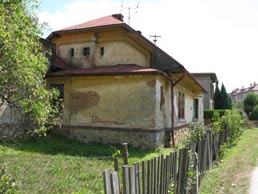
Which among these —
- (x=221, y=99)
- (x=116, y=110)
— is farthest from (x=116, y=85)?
(x=221, y=99)

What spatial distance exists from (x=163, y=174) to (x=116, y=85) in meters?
8.91

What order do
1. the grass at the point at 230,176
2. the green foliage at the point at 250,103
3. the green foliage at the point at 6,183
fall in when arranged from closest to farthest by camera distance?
the green foliage at the point at 6,183, the grass at the point at 230,176, the green foliage at the point at 250,103

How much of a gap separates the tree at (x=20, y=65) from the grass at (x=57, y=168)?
119 centimetres

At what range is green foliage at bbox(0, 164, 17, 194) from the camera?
440cm

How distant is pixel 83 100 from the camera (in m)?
14.2

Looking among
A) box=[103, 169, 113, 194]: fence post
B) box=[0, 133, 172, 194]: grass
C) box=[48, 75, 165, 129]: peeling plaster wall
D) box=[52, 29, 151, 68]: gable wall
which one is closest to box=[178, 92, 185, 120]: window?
box=[48, 75, 165, 129]: peeling plaster wall

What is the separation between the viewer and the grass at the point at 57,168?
20.9ft

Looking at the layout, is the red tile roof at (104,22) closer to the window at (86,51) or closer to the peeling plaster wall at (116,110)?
the window at (86,51)

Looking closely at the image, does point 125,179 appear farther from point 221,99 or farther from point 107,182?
point 221,99

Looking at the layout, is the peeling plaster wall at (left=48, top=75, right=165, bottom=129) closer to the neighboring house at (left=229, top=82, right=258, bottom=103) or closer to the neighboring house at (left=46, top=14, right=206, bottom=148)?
the neighboring house at (left=46, top=14, right=206, bottom=148)

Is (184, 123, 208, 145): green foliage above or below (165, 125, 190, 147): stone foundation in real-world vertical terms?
above

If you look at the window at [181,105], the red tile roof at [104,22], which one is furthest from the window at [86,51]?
the window at [181,105]

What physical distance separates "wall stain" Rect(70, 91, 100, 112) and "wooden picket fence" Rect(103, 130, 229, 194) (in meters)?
6.81

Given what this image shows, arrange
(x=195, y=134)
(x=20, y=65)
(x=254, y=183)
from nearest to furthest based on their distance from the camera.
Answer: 1. (x=20, y=65)
2. (x=254, y=183)
3. (x=195, y=134)
